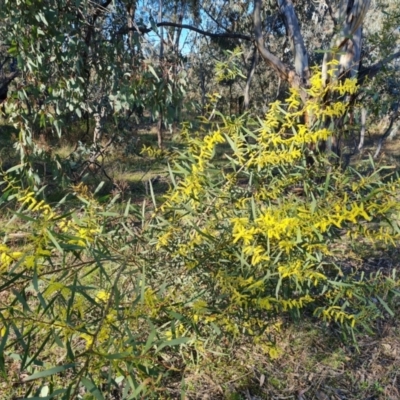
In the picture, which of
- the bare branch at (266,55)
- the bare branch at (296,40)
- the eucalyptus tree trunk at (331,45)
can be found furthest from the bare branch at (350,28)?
the bare branch at (266,55)

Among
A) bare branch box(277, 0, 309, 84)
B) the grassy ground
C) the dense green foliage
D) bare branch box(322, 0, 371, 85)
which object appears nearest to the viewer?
the dense green foliage

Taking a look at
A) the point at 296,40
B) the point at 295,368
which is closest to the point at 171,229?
the point at 295,368

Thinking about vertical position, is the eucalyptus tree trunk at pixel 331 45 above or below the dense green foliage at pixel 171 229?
above

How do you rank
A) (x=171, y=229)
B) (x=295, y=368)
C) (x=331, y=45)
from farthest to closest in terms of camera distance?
1. (x=331, y=45)
2. (x=295, y=368)
3. (x=171, y=229)

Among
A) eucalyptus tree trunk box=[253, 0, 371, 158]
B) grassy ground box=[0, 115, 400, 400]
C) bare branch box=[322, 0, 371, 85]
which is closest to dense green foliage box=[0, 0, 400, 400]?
grassy ground box=[0, 115, 400, 400]

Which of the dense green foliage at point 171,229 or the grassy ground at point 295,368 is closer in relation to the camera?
the dense green foliage at point 171,229

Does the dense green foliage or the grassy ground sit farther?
the grassy ground

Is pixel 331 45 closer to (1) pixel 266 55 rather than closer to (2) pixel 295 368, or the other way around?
(1) pixel 266 55

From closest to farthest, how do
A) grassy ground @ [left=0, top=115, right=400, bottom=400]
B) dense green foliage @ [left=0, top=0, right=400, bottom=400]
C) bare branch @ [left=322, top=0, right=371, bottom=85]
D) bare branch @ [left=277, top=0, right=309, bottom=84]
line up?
dense green foliage @ [left=0, top=0, right=400, bottom=400] < grassy ground @ [left=0, top=115, right=400, bottom=400] < bare branch @ [left=322, top=0, right=371, bottom=85] < bare branch @ [left=277, top=0, right=309, bottom=84]

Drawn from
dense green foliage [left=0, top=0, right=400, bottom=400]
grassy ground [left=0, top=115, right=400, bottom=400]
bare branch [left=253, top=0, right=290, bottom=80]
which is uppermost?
bare branch [left=253, top=0, right=290, bottom=80]

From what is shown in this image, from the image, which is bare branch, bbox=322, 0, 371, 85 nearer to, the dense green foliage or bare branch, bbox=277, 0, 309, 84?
bare branch, bbox=277, 0, 309, 84

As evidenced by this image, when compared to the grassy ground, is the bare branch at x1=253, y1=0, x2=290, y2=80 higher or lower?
higher

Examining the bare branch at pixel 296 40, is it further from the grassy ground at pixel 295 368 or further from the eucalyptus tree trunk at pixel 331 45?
the grassy ground at pixel 295 368

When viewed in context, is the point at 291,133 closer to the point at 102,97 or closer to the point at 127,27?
the point at 127,27
